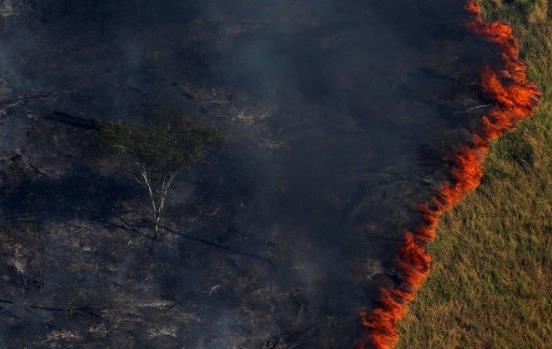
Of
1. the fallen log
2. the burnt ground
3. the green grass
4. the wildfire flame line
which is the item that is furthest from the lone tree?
the green grass

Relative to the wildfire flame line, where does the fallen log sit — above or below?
above

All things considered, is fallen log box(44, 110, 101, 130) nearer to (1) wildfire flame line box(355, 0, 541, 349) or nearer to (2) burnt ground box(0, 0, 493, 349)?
(2) burnt ground box(0, 0, 493, 349)

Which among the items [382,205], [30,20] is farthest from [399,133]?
[30,20]

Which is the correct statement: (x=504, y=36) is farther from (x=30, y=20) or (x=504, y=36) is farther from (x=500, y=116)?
(x=30, y=20)

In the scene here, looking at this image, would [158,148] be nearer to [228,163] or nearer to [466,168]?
[228,163]

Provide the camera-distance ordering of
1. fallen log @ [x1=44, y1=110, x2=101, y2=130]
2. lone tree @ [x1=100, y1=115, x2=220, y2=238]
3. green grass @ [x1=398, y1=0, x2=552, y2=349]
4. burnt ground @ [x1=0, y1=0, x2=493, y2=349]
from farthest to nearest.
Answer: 1. fallen log @ [x1=44, y1=110, x2=101, y2=130]
2. lone tree @ [x1=100, y1=115, x2=220, y2=238]
3. green grass @ [x1=398, y1=0, x2=552, y2=349]
4. burnt ground @ [x1=0, y1=0, x2=493, y2=349]

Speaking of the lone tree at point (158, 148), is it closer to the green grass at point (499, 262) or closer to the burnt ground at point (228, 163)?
the burnt ground at point (228, 163)
